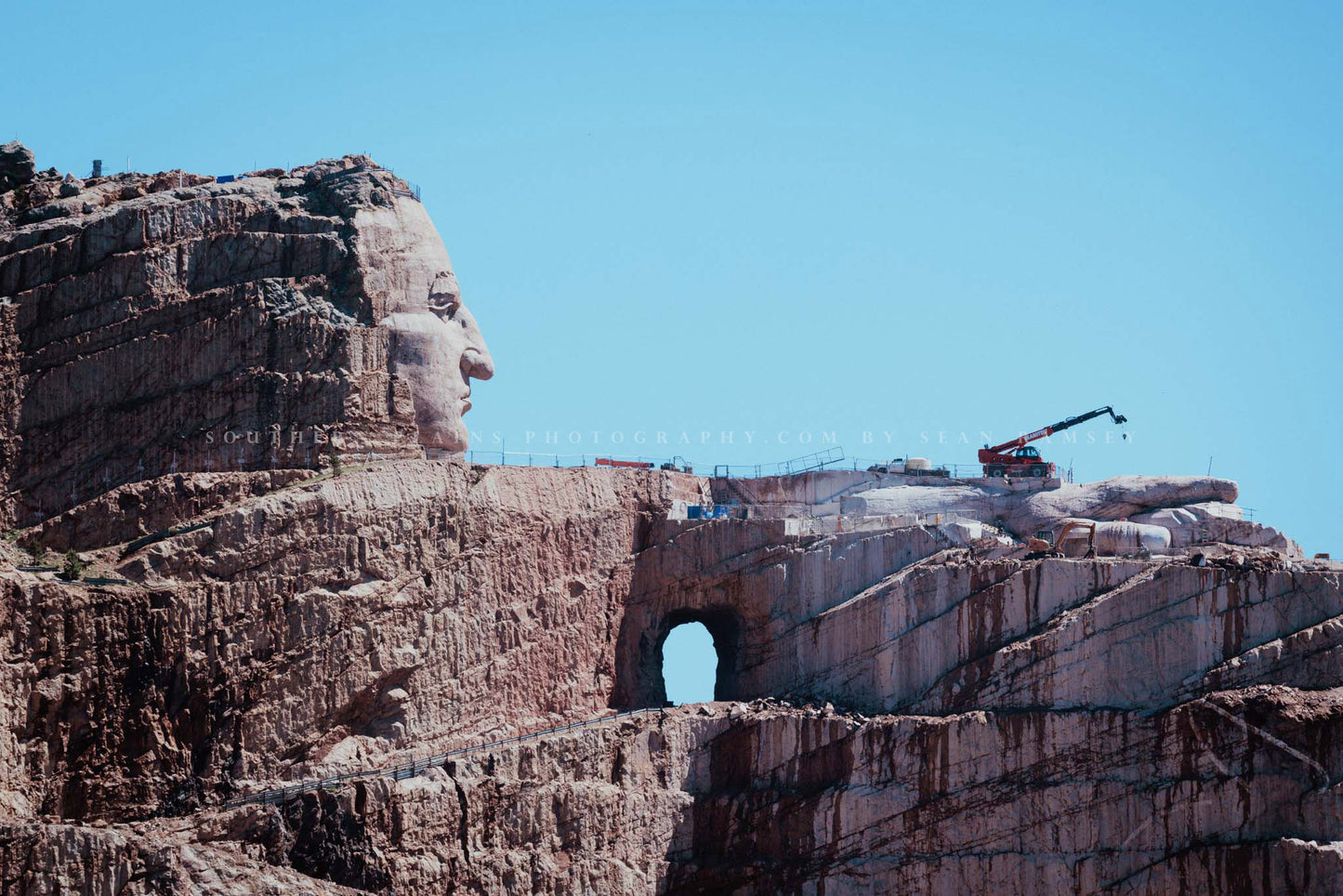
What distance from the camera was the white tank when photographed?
261 ft

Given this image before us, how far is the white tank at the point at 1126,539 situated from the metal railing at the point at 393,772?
518 inches

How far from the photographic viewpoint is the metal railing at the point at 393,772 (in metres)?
68.7

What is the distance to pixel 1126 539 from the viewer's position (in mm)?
79688

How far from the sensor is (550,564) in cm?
7738

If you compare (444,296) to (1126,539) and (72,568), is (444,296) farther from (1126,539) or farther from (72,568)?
(1126,539)

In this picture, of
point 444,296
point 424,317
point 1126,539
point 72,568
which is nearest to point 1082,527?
point 1126,539

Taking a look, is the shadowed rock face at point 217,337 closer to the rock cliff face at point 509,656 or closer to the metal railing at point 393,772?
the rock cliff face at point 509,656

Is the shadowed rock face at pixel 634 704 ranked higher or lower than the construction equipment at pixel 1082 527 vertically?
lower

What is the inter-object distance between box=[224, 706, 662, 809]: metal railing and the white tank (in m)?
13.1

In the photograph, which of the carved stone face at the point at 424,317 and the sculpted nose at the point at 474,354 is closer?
the carved stone face at the point at 424,317

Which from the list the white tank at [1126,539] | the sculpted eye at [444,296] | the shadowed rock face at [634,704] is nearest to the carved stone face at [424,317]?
the sculpted eye at [444,296]

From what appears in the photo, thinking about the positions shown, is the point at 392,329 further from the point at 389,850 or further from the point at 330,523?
the point at 389,850

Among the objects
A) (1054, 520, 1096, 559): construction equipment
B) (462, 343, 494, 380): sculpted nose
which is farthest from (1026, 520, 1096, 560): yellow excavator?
(462, 343, 494, 380): sculpted nose

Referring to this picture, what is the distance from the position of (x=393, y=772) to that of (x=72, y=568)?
357 inches
